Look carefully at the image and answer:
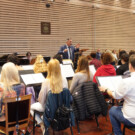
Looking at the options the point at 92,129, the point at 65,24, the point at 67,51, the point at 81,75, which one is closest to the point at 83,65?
the point at 81,75

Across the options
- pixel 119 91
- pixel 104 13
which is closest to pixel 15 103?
pixel 119 91

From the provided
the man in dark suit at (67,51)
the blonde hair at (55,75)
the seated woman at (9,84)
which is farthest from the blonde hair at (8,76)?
the man in dark suit at (67,51)

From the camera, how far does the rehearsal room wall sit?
1045 cm

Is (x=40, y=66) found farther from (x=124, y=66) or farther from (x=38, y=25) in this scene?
(x=38, y=25)

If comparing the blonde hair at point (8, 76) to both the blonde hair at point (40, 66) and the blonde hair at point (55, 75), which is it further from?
the blonde hair at point (40, 66)

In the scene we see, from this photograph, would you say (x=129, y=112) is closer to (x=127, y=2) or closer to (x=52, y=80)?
(x=52, y=80)

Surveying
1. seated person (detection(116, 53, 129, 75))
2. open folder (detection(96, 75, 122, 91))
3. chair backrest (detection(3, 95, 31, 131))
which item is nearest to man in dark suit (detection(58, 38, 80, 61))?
seated person (detection(116, 53, 129, 75))

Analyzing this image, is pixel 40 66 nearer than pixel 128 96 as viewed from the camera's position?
No

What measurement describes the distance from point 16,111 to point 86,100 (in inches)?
56.9

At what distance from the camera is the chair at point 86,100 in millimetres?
3873

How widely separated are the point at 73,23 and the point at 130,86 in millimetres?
10304

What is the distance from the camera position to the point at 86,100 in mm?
3920

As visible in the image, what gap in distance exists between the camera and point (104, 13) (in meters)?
13.9

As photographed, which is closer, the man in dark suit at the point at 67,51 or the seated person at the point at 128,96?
the seated person at the point at 128,96
